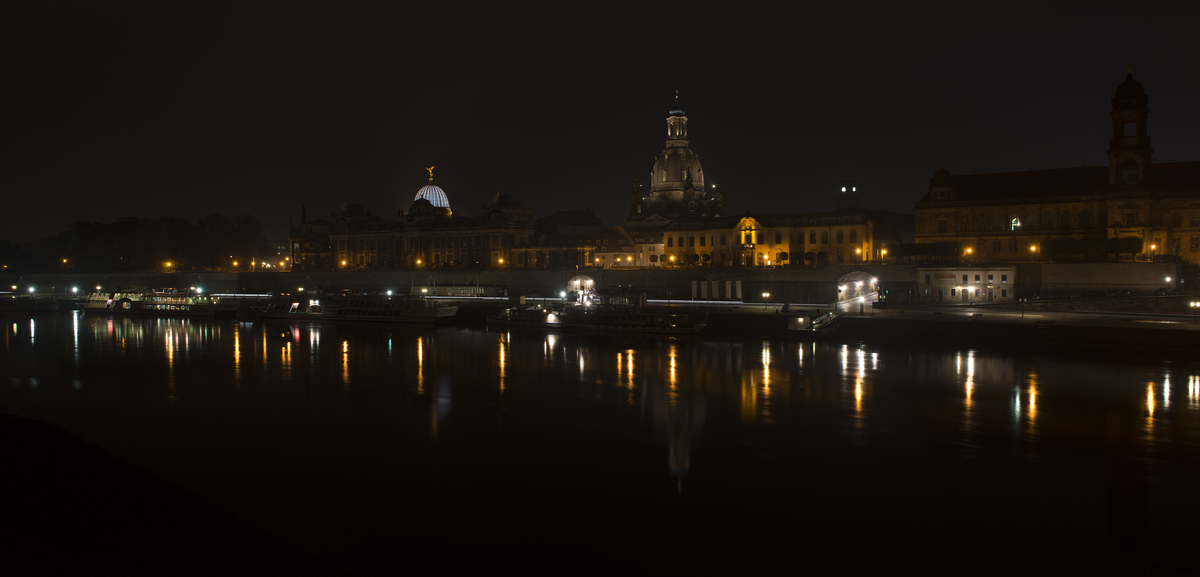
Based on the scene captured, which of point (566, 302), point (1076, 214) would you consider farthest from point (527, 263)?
point (1076, 214)

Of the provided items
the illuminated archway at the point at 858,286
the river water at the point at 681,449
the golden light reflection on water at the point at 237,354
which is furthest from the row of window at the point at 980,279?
the golden light reflection on water at the point at 237,354

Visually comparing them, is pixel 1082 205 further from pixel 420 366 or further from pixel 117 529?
pixel 117 529

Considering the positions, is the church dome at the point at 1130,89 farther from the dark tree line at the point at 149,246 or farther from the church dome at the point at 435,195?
the dark tree line at the point at 149,246

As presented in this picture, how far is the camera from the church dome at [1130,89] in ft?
187

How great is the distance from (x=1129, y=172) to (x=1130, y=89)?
615 centimetres

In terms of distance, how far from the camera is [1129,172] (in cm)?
5819

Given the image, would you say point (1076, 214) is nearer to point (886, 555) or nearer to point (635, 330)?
point (635, 330)

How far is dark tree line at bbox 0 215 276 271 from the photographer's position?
110m

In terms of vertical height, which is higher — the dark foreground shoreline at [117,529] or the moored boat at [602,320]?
the moored boat at [602,320]

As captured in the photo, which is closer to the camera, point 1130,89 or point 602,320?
point 602,320

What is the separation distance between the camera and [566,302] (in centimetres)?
6134

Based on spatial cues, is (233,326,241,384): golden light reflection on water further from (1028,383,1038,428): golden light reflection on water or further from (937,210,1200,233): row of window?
(937,210,1200,233): row of window

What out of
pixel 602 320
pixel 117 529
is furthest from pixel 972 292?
pixel 117 529

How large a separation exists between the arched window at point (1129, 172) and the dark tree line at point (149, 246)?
4319 inches
